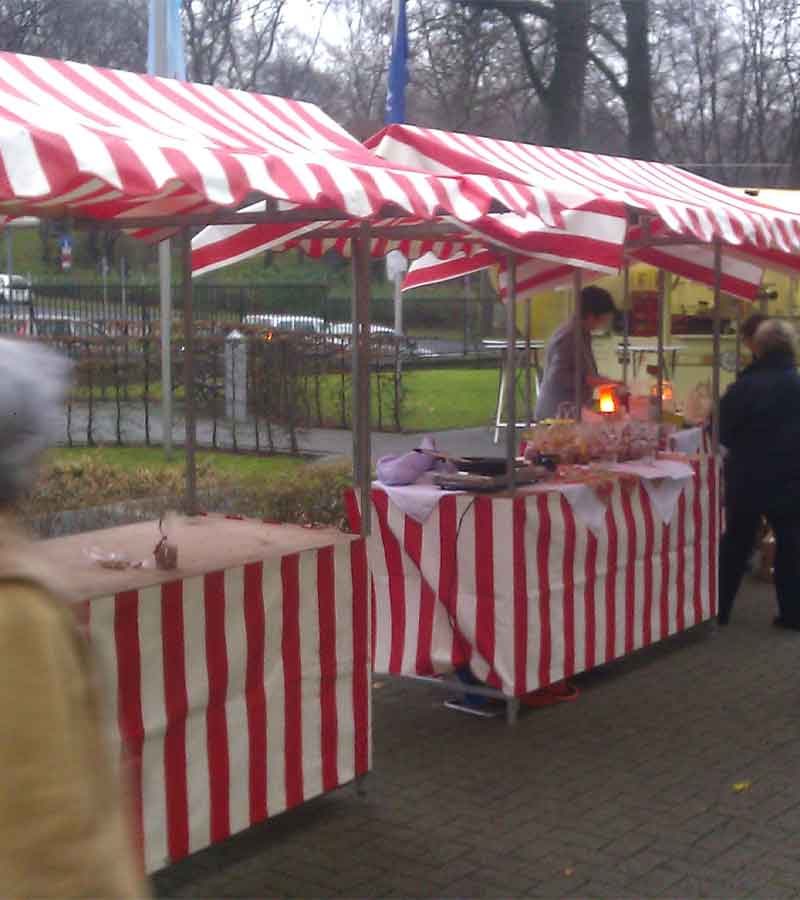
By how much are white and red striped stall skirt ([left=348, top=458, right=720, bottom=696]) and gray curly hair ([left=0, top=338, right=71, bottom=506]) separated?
3.63 metres

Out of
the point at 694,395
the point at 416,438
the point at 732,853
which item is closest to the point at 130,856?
the point at 732,853

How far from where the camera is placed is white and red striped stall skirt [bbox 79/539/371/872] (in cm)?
A: 411

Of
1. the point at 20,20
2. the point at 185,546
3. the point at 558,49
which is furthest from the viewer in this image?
the point at 558,49

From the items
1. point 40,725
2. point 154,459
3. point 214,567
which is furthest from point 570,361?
point 40,725

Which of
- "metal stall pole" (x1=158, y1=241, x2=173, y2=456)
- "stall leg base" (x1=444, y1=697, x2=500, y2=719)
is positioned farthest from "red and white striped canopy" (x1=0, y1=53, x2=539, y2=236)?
"metal stall pole" (x1=158, y1=241, x2=173, y2=456)

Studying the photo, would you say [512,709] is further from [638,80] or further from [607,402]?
[638,80]

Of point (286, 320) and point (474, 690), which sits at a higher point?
point (286, 320)

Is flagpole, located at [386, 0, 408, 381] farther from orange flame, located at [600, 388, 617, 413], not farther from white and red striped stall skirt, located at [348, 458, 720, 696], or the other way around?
white and red striped stall skirt, located at [348, 458, 720, 696]

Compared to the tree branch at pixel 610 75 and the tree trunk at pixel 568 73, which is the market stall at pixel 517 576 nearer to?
the tree trunk at pixel 568 73

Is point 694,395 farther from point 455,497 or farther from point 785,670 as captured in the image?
point 455,497

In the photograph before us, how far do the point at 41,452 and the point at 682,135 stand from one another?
33311mm

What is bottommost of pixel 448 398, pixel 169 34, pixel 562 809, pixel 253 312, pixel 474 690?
pixel 562 809

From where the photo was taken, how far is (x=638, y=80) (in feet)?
84.4

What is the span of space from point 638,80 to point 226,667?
76.1 feet
